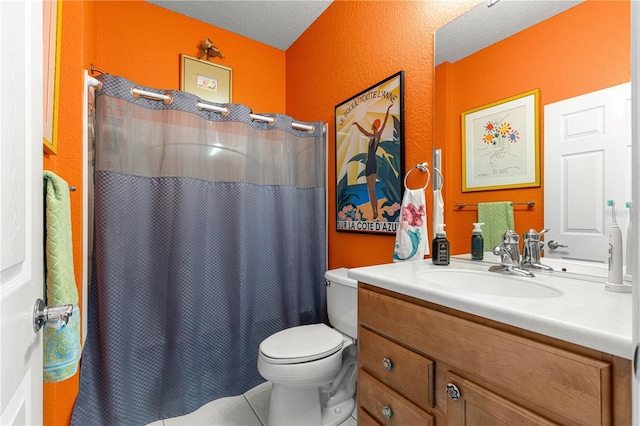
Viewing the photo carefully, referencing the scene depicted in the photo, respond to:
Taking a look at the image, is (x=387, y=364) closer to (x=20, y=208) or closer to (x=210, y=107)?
(x=20, y=208)

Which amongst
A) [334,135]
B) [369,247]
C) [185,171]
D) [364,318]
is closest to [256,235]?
[185,171]

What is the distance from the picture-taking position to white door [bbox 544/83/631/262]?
85 centimetres

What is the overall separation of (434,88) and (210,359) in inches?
72.9

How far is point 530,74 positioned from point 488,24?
311 mm

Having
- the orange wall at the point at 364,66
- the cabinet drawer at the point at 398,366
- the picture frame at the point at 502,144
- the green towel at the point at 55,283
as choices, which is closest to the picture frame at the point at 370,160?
the orange wall at the point at 364,66

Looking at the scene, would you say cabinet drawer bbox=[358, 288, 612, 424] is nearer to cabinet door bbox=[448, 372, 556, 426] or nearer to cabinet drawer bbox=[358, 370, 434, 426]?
cabinet door bbox=[448, 372, 556, 426]

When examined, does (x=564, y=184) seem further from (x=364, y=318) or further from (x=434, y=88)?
(x=364, y=318)

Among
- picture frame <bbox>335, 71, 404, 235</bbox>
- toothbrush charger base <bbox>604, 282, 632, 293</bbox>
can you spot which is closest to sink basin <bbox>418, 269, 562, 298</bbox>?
toothbrush charger base <bbox>604, 282, 632, 293</bbox>

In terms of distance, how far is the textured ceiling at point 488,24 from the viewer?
1064 mm

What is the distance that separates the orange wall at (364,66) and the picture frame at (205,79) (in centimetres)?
55

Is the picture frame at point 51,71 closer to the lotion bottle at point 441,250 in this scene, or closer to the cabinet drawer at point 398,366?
the cabinet drawer at point 398,366

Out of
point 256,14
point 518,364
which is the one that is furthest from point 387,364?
point 256,14

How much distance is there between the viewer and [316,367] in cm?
134

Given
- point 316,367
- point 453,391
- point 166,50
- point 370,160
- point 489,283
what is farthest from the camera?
point 166,50
